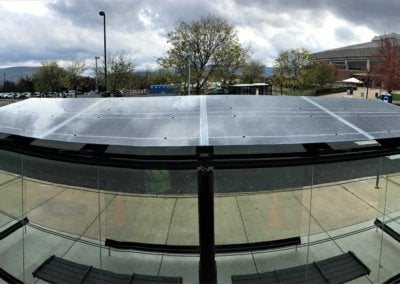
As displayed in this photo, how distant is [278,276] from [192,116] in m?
2.80

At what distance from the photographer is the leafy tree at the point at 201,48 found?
3441cm

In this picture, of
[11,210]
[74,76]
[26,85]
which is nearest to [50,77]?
[74,76]

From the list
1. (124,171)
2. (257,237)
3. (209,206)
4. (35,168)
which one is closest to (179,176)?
(124,171)

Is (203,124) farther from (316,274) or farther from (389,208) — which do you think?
(389,208)

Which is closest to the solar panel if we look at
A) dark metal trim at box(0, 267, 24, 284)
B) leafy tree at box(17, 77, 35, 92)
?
dark metal trim at box(0, 267, 24, 284)

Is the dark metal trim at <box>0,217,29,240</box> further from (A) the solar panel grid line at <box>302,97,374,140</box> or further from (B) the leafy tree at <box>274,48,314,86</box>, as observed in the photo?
(B) the leafy tree at <box>274,48,314,86</box>

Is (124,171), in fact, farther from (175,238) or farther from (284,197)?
(284,197)

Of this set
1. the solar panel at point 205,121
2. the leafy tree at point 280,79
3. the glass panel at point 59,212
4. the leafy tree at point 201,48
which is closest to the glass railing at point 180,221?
the glass panel at point 59,212

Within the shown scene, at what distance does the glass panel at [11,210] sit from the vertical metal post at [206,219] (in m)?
3.20

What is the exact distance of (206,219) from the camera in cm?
428

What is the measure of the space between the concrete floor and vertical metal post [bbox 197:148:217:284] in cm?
85

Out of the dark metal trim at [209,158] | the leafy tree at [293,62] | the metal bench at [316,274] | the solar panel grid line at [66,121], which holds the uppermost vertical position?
the leafy tree at [293,62]

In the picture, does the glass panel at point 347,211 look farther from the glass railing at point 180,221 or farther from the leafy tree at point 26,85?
the leafy tree at point 26,85

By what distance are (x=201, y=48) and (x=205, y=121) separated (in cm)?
3059
